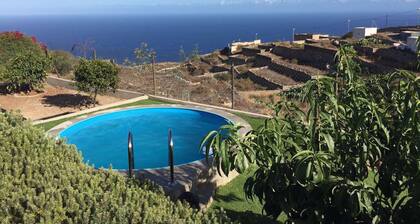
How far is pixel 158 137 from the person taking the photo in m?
14.8

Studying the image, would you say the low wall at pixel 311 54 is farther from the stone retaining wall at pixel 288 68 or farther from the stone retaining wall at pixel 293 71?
the stone retaining wall at pixel 293 71

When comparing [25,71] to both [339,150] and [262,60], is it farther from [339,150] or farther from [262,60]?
[262,60]

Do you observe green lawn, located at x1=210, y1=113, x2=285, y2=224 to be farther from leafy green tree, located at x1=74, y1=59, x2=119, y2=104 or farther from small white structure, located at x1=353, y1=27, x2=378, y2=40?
small white structure, located at x1=353, y1=27, x2=378, y2=40

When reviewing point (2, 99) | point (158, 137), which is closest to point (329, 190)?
point (158, 137)

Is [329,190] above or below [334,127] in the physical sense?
below

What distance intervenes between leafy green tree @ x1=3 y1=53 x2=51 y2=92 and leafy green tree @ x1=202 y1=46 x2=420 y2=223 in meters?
15.1

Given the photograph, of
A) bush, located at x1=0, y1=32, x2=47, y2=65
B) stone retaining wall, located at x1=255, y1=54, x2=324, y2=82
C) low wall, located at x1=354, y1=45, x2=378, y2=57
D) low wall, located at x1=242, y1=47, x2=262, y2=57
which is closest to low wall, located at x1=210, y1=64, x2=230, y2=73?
stone retaining wall, located at x1=255, y1=54, x2=324, y2=82

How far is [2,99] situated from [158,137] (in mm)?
7131

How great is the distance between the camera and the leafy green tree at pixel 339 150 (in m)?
4.03

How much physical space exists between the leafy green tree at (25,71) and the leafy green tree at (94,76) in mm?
2558

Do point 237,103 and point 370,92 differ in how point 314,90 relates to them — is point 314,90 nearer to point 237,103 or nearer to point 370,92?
point 370,92

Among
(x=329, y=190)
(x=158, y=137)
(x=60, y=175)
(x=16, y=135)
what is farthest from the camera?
(x=158, y=137)

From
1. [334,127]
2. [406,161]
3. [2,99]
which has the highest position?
[334,127]

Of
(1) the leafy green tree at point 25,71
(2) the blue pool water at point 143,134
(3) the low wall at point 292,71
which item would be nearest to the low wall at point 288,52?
(3) the low wall at point 292,71
